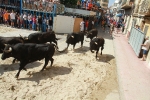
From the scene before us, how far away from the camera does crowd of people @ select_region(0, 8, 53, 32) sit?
16.9 m

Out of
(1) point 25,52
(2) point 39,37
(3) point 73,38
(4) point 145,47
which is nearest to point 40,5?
(3) point 73,38

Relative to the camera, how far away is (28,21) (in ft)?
56.6

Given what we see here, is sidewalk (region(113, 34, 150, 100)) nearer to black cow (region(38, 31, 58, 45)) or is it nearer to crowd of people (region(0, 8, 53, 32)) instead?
black cow (region(38, 31, 58, 45))

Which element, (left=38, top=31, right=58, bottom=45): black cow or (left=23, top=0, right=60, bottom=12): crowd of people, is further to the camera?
(left=23, top=0, right=60, bottom=12): crowd of people

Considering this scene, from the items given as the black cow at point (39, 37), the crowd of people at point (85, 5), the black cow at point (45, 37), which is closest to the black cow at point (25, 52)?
the black cow at point (39, 37)

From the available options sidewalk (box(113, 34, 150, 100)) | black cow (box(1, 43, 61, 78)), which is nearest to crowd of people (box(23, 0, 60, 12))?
sidewalk (box(113, 34, 150, 100))

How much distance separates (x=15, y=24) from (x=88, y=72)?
40.9 feet

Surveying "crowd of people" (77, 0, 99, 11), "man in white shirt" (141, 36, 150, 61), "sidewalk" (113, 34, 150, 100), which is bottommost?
"sidewalk" (113, 34, 150, 100)

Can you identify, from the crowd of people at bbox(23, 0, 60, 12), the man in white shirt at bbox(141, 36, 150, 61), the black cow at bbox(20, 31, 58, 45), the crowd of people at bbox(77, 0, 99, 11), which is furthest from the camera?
the crowd of people at bbox(77, 0, 99, 11)

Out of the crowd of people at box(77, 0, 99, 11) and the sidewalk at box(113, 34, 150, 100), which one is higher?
the crowd of people at box(77, 0, 99, 11)

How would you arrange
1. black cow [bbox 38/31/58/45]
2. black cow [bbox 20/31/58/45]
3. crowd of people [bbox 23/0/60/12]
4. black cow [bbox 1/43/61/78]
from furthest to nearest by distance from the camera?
crowd of people [bbox 23/0/60/12]
black cow [bbox 38/31/58/45]
black cow [bbox 20/31/58/45]
black cow [bbox 1/43/61/78]

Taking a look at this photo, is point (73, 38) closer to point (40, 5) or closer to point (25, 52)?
point (25, 52)

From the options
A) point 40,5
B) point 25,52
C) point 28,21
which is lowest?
point 25,52

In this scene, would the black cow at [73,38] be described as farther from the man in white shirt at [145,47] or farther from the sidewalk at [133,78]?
the man in white shirt at [145,47]
